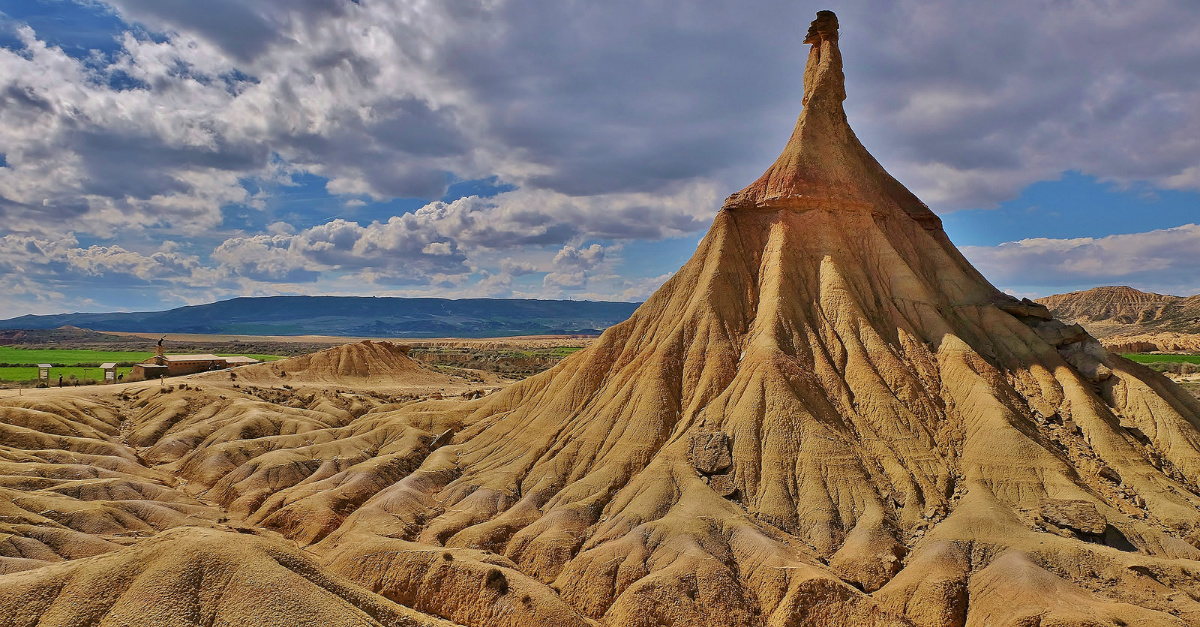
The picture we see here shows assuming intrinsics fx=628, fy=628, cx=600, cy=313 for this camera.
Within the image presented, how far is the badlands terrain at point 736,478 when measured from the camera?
85.7ft

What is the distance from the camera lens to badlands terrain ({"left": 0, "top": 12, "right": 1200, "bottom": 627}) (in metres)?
26.1

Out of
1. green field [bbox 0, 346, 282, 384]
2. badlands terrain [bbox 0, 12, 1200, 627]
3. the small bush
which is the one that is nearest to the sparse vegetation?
badlands terrain [bbox 0, 12, 1200, 627]

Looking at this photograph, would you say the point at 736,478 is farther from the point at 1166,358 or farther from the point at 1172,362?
the point at 1166,358

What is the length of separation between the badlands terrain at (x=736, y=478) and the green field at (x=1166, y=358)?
9148 centimetres

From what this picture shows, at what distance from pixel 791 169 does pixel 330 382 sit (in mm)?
86406

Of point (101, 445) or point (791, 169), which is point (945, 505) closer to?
point (791, 169)

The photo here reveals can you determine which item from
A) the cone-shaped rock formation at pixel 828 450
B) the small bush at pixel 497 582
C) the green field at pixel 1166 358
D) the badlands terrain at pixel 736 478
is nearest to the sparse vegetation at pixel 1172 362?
the green field at pixel 1166 358

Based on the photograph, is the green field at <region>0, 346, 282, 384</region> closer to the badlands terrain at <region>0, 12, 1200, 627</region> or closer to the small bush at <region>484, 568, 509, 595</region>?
the badlands terrain at <region>0, 12, 1200, 627</region>

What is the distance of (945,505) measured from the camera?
33000mm

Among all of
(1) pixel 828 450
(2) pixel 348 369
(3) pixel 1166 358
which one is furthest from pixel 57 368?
(3) pixel 1166 358

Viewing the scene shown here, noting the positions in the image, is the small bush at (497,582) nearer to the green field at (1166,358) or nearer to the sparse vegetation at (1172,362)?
the sparse vegetation at (1172,362)

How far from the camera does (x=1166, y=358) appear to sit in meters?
118

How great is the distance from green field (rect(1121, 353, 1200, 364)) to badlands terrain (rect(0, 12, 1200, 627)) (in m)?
91.5

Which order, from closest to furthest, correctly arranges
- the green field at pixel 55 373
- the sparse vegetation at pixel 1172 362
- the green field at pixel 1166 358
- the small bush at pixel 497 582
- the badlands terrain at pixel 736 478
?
the badlands terrain at pixel 736 478 < the small bush at pixel 497 582 < the sparse vegetation at pixel 1172 362 < the green field at pixel 55 373 < the green field at pixel 1166 358
